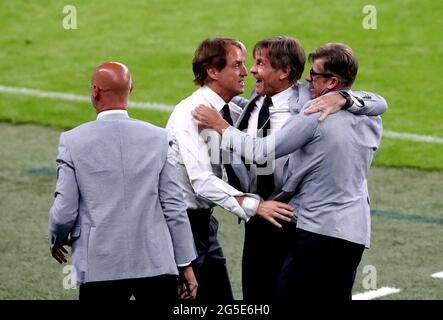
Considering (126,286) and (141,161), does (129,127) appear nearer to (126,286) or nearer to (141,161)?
(141,161)

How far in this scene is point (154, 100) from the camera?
49.2 ft

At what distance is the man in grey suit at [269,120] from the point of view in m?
6.25

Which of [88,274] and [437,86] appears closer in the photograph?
[88,274]

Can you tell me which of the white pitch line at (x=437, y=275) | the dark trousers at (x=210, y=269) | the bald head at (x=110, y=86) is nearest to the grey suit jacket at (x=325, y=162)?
the bald head at (x=110, y=86)

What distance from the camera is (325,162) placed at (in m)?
6.04

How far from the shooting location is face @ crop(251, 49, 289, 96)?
20.6 feet

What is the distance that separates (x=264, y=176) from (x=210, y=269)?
831 millimetres

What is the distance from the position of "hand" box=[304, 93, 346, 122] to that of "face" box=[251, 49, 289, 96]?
1.01 feet

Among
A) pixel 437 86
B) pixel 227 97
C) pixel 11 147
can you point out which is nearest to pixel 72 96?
pixel 11 147

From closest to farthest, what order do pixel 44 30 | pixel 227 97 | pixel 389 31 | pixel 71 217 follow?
1. pixel 71 217
2. pixel 227 97
3. pixel 389 31
4. pixel 44 30

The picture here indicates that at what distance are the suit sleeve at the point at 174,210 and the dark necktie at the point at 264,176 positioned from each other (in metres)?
0.65

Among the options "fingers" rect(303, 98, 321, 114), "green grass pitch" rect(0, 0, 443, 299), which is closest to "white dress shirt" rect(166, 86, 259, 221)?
"fingers" rect(303, 98, 321, 114)

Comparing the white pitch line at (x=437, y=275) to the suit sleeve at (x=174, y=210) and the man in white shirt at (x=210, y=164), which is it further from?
the suit sleeve at (x=174, y=210)

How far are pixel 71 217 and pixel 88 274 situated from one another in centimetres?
28
